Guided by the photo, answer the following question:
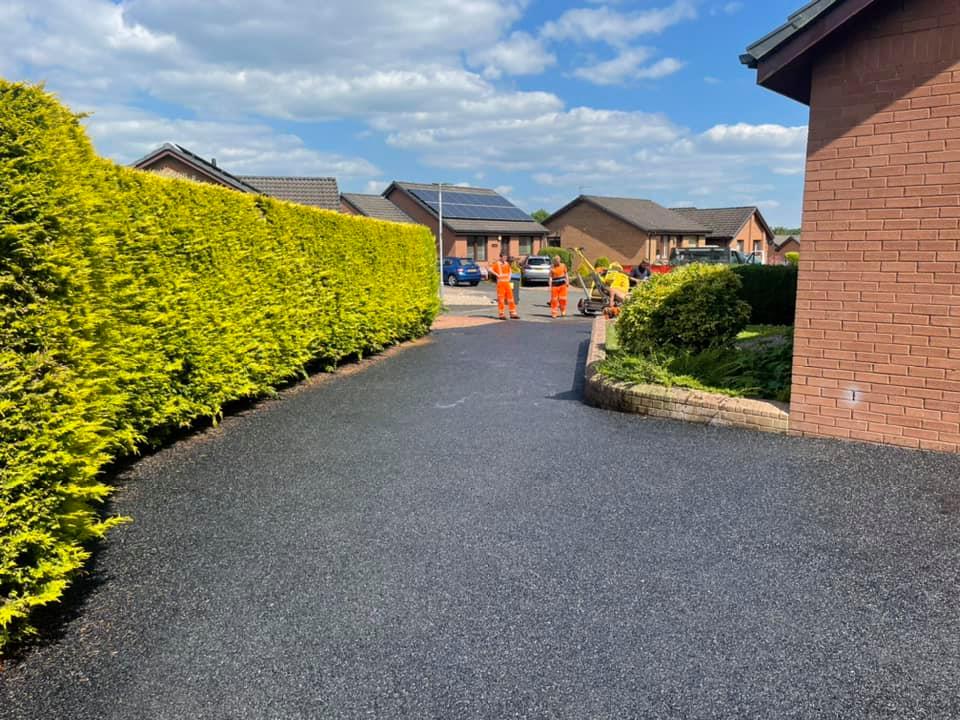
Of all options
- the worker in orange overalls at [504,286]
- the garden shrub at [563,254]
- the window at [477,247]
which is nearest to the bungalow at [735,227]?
the garden shrub at [563,254]

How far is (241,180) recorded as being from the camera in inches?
1043

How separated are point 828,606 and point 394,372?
26.5ft

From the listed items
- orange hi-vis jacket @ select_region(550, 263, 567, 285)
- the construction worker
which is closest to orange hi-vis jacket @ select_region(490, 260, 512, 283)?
orange hi-vis jacket @ select_region(550, 263, 567, 285)

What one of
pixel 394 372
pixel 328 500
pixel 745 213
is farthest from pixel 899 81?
pixel 745 213

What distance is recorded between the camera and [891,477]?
5512 mm

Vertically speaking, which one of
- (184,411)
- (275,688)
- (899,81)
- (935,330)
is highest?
(899,81)

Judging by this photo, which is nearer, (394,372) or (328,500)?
(328,500)

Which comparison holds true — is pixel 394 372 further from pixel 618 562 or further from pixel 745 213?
pixel 745 213

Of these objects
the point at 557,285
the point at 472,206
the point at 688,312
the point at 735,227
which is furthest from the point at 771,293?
the point at 735,227

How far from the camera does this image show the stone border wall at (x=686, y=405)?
6.93m

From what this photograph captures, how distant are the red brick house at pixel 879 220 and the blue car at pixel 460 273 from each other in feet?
109

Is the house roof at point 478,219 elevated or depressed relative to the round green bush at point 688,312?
elevated

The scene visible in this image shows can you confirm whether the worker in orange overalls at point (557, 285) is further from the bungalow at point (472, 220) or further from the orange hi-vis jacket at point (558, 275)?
the bungalow at point (472, 220)

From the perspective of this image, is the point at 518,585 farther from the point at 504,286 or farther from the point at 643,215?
the point at 643,215
